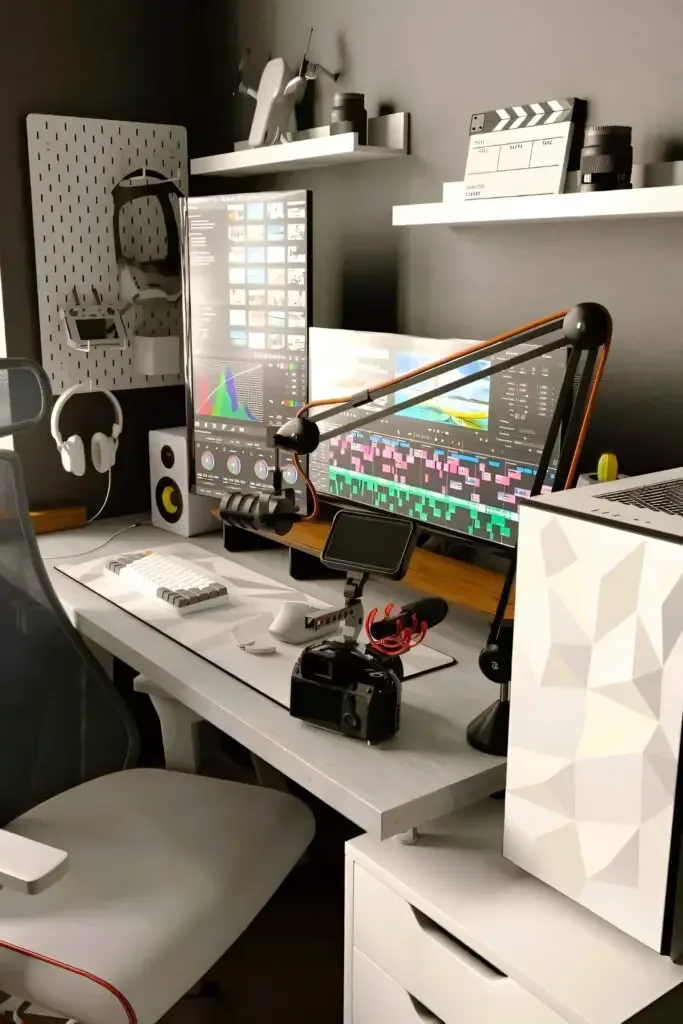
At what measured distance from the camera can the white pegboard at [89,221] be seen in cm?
224

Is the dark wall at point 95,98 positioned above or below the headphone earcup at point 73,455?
above

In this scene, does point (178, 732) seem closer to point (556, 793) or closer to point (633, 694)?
point (556, 793)

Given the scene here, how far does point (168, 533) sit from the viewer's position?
7.61ft

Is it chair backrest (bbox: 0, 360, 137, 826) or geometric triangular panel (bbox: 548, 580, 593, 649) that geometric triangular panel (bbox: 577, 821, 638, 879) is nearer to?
geometric triangular panel (bbox: 548, 580, 593, 649)

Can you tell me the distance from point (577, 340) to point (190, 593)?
0.95 meters

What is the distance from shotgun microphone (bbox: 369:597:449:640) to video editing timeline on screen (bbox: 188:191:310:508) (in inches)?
27.8

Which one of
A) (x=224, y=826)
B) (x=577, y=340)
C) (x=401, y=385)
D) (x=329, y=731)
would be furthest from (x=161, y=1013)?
(x=577, y=340)

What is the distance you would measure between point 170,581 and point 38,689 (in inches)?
13.6

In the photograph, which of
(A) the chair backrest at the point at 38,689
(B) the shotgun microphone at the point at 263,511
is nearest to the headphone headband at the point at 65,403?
(A) the chair backrest at the point at 38,689

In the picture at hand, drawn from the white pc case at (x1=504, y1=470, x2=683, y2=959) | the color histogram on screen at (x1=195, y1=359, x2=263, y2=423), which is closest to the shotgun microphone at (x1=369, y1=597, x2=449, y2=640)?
the white pc case at (x1=504, y1=470, x2=683, y2=959)

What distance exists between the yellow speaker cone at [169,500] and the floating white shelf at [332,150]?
78cm

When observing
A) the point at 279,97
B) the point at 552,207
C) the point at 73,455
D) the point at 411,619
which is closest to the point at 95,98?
the point at 279,97

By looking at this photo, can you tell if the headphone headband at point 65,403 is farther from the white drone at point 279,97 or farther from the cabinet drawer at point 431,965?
the cabinet drawer at point 431,965

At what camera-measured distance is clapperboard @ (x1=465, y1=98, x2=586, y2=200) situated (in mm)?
1530
